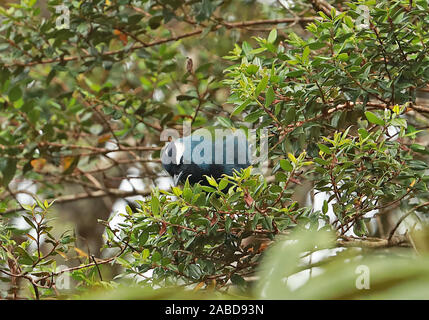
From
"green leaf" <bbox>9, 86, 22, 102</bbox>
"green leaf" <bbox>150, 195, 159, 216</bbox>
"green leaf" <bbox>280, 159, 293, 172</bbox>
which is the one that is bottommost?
"green leaf" <bbox>150, 195, 159, 216</bbox>

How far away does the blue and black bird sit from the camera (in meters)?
1.43

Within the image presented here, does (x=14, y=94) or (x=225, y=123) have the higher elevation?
(x=14, y=94)

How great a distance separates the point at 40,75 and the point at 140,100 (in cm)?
85

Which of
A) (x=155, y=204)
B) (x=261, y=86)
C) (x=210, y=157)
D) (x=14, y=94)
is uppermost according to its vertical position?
(x=14, y=94)

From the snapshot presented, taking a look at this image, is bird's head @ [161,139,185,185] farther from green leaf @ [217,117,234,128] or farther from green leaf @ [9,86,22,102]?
green leaf @ [9,86,22,102]

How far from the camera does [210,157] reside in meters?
1.45

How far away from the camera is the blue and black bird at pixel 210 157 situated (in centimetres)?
143

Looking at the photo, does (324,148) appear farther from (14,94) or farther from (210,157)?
(14,94)

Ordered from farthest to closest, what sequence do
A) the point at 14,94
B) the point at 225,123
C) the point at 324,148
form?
the point at 14,94 < the point at 225,123 < the point at 324,148

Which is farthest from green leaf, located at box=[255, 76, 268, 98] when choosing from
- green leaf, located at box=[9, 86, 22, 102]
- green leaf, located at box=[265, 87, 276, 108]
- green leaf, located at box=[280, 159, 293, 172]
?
green leaf, located at box=[9, 86, 22, 102]

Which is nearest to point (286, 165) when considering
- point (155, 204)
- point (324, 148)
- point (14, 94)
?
point (324, 148)
